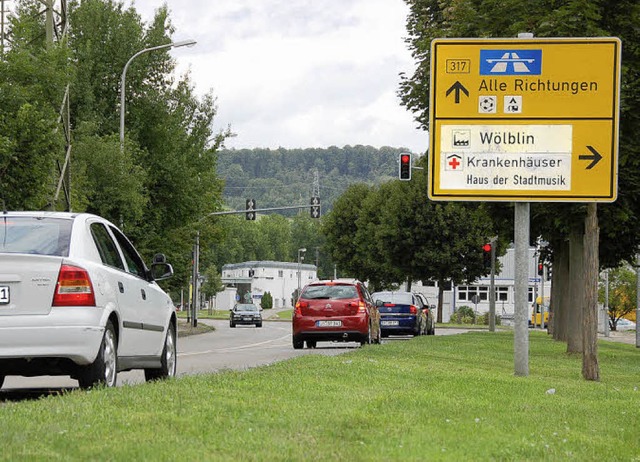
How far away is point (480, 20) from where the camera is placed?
23.2 m

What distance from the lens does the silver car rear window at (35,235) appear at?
10922 millimetres

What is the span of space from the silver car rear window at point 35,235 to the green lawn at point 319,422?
55.6 inches

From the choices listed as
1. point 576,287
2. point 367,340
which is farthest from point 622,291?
point 367,340

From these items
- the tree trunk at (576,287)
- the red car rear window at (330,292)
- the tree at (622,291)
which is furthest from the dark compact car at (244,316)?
the red car rear window at (330,292)

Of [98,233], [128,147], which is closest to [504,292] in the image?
[128,147]

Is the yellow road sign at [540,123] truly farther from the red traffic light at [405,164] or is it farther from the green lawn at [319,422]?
the red traffic light at [405,164]

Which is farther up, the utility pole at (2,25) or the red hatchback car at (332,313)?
the utility pole at (2,25)

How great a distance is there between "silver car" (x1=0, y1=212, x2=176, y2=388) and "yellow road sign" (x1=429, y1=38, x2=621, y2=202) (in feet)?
23.1

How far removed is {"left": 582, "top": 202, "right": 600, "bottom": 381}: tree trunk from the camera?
18328 millimetres

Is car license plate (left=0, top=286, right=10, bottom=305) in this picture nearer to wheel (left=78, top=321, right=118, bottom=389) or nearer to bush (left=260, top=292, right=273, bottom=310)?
wheel (left=78, top=321, right=118, bottom=389)

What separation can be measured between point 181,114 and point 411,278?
3254 cm

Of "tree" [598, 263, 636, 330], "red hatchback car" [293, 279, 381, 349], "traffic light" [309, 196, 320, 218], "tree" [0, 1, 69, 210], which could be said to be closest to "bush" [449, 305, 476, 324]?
"tree" [598, 263, 636, 330]

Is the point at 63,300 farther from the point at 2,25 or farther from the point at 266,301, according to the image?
the point at 266,301

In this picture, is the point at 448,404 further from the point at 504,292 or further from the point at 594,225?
the point at 504,292
